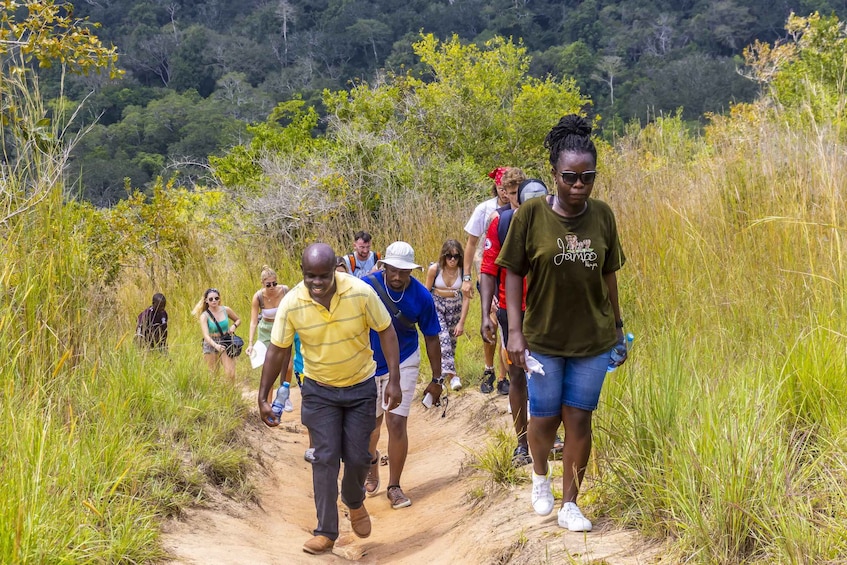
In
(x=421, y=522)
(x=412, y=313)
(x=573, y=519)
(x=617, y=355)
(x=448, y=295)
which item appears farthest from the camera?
(x=448, y=295)

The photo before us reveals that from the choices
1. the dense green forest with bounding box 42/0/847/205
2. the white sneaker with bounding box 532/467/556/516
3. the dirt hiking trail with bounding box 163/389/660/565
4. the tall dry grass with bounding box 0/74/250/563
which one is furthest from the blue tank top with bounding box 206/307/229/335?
the dense green forest with bounding box 42/0/847/205

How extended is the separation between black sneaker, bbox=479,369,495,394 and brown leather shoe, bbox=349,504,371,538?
349 centimetres

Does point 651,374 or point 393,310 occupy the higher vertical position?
point 393,310

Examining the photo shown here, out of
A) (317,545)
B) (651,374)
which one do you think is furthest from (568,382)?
(317,545)

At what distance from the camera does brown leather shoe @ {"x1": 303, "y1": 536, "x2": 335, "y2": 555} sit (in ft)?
20.9

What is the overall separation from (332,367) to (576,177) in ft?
7.18

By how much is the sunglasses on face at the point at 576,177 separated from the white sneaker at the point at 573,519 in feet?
5.75

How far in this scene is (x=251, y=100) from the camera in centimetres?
6800

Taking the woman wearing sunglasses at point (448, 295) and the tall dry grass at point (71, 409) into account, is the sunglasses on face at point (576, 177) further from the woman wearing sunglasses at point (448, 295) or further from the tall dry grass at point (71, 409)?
the woman wearing sunglasses at point (448, 295)

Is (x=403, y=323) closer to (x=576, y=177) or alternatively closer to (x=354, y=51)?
(x=576, y=177)

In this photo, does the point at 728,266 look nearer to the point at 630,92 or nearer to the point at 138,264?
the point at 138,264

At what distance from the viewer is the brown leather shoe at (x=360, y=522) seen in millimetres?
6895

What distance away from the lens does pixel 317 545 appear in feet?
20.9

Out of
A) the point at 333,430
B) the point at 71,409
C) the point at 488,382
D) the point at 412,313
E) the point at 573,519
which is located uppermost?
the point at 412,313
